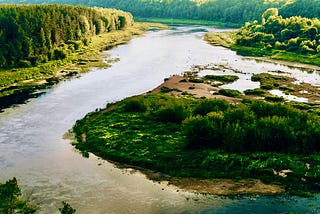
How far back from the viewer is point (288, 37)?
159 metres

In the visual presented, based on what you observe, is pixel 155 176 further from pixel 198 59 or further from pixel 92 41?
pixel 92 41

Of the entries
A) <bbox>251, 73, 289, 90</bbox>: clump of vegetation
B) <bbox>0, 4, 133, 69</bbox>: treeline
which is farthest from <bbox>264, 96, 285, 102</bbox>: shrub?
<bbox>0, 4, 133, 69</bbox>: treeline

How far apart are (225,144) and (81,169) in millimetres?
19791

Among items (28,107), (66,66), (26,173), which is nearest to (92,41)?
(66,66)

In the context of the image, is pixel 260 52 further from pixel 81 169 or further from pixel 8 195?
pixel 8 195

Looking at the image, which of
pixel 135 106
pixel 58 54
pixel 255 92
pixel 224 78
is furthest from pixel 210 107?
pixel 58 54

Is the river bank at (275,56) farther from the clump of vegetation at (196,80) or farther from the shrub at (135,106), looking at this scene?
the shrub at (135,106)

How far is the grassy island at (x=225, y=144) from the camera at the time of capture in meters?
47.6

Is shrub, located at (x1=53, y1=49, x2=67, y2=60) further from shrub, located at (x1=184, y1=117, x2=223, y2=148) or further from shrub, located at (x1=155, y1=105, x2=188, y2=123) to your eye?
shrub, located at (x1=184, y1=117, x2=223, y2=148)

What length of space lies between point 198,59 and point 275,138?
83336 mm

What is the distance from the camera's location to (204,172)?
157 feet

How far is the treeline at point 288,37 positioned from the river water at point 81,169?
4251cm

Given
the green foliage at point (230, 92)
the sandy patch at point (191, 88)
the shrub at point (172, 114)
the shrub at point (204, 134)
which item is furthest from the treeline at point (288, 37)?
the shrub at point (204, 134)

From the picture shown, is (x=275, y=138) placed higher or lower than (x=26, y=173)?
higher
